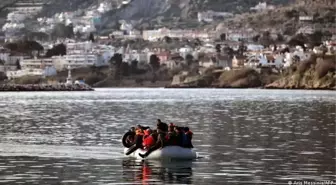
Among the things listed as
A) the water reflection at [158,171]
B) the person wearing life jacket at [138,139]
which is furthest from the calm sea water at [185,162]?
the person wearing life jacket at [138,139]

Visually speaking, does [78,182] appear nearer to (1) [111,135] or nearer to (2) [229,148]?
(2) [229,148]

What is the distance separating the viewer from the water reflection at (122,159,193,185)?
38031 mm

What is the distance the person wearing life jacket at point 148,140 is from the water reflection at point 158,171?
704 millimetres

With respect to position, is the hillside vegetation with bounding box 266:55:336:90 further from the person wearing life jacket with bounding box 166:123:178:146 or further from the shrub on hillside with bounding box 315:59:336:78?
the person wearing life jacket with bounding box 166:123:178:146

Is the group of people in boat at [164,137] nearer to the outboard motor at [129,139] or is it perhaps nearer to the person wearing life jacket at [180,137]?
the person wearing life jacket at [180,137]

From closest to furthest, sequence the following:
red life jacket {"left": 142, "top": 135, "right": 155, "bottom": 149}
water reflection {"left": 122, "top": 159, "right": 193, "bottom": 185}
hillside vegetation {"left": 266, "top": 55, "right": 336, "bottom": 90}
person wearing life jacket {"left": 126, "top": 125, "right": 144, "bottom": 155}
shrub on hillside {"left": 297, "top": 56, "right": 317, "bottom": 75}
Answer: water reflection {"left": 122, "top": 159, "right": 193, "bottom": 185}
red life jacket {"left": 142, "top": 135, "right": 155, "bottom": 149}
person wearing life jacket {"left": 126, "top": 125, "right": 144, "bottom": 155}
hillside vegetation {"left": 266, "top": 55, "right": 336, "bottom": 90}
shrub on hillside {"left": 297, "top": 56, "right": 317, "bottom": 75}

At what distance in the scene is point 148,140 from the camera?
44281 mm

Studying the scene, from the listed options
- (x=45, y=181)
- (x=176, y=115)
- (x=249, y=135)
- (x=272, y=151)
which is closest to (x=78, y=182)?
(x=45, y=181)

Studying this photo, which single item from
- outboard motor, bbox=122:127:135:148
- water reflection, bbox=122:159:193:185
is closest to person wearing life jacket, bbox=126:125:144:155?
water reflection, bbox=122:159:193:185

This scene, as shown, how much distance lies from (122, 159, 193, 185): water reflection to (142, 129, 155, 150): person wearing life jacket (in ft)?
2.31

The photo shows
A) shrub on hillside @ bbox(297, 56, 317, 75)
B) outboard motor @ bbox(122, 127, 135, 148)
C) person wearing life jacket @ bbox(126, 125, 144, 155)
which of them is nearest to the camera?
person wearing life jacket @ bbox(126, 125, 144, 155)

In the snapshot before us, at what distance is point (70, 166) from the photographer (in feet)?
139

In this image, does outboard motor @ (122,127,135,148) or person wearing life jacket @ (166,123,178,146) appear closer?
person wearing life jacket @ (166,123,178,146)

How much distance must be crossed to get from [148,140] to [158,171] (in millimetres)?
3665
